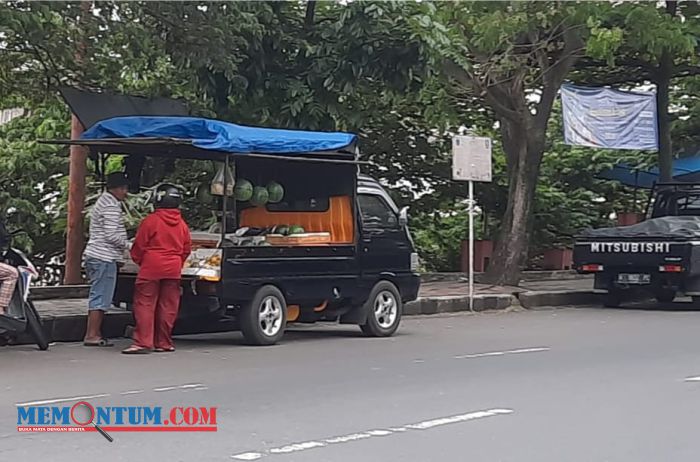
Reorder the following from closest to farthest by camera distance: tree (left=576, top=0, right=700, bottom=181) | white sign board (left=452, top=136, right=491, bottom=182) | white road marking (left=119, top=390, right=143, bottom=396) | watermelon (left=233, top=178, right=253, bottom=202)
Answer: white road marking (left=119, top=390, right=143, bottom=396) → watermelon (left=233, top=178, right=253, bottom=202) → white sign board (left=452, top=136, right=491, bottom=182) → tree (left=576, top=0, right=700, bottom=181)

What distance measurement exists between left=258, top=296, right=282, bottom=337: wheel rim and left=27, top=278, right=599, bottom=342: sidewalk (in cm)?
186

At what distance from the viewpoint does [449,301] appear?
1720 centimetres

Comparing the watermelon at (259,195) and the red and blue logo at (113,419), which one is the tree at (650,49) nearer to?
the watermelon at (259,195)

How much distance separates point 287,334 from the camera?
1375 centimetres

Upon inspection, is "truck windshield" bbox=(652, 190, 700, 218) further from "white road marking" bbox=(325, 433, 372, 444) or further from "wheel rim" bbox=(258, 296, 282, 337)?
"white road marking" bbox=(325, 433, 372, 444)

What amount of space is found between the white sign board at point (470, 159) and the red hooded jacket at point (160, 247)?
254 inches

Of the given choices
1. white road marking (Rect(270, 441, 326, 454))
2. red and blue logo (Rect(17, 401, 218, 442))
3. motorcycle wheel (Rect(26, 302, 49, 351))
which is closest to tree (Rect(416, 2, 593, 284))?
motorcycle wheel (Rect(26, 302, 49, 351))

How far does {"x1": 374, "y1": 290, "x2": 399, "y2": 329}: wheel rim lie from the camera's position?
13.5m

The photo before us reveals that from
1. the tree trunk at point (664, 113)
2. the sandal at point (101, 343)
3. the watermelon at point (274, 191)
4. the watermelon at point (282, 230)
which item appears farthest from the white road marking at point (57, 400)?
the tree trunk at point (664, 113)

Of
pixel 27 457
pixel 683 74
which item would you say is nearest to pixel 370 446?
pixel 27 457

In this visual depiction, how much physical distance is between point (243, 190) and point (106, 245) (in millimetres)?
1787

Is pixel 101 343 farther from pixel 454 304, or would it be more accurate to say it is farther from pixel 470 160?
pixel 470 160

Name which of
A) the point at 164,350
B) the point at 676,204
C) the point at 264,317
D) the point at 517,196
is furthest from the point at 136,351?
the point at 676,204

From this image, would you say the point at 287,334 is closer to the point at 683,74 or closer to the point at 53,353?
the point at 53,353
